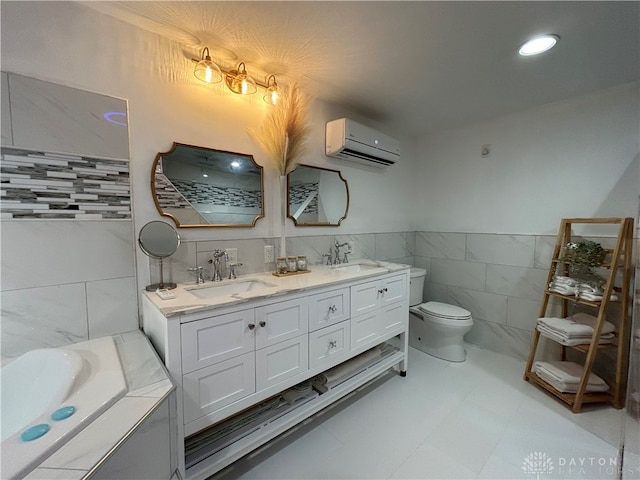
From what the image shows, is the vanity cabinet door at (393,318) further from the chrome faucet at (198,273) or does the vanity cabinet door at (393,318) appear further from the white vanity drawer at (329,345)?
the chrome faucet at (198,273)

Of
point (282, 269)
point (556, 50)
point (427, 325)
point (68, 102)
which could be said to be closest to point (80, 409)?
point (282, 269)

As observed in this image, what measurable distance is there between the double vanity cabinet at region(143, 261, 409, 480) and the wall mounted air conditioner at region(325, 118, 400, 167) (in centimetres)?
103

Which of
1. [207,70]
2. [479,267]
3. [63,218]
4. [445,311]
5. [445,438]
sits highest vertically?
[207,70]

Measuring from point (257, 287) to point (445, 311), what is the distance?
180 cm

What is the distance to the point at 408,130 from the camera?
9.45ft

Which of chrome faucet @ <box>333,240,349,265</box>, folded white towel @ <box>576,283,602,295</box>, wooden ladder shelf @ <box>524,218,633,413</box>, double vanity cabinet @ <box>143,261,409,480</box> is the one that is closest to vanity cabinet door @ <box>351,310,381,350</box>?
double vanity cabinet @ <box>143,261,409,480</box>

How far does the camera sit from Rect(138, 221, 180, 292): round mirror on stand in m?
1.35

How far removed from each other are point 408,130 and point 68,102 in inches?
109

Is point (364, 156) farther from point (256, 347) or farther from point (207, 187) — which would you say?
point (256, 347)

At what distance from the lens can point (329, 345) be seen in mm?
1614

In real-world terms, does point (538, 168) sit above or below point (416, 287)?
above

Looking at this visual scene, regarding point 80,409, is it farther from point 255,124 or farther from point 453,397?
point 453,397

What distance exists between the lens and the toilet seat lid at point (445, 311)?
2.33m

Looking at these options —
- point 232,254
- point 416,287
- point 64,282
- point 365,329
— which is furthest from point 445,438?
point 64,282
